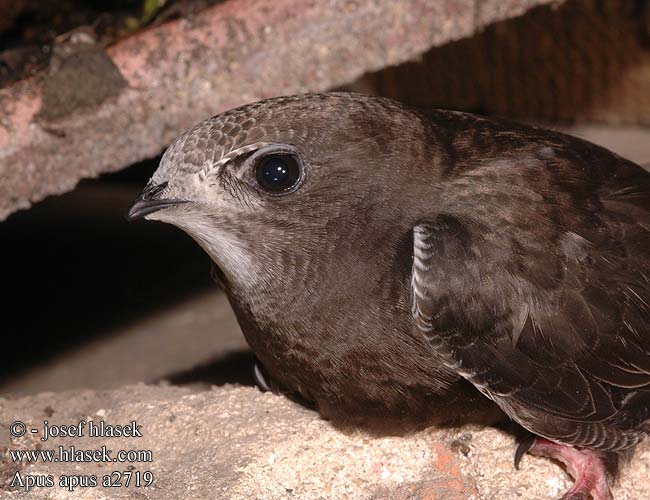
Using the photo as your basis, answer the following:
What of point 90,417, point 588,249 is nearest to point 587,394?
point 588,249

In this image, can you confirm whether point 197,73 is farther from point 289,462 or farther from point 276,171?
point 289,462

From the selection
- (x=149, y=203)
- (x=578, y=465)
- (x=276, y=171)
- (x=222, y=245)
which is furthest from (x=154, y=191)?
(x=578, y=465)

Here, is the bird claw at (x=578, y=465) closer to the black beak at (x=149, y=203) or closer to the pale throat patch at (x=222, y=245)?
the pale throat patch at (x=222, y=245)

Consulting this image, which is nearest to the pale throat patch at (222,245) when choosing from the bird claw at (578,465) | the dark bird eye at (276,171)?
the dark bird eye at (276,171)

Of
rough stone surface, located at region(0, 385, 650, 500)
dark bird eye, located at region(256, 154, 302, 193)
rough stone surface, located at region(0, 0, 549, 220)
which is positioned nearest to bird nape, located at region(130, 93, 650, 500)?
dark bird eye, located at region(256, 154, 302, 193)

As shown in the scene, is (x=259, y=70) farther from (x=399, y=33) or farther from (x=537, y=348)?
(x=537, y=348)

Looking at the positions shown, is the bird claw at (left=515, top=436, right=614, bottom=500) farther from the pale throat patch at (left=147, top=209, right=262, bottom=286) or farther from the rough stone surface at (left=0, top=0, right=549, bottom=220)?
the rough stone surface at (left=0, top=0, right=549, bottom=220)
